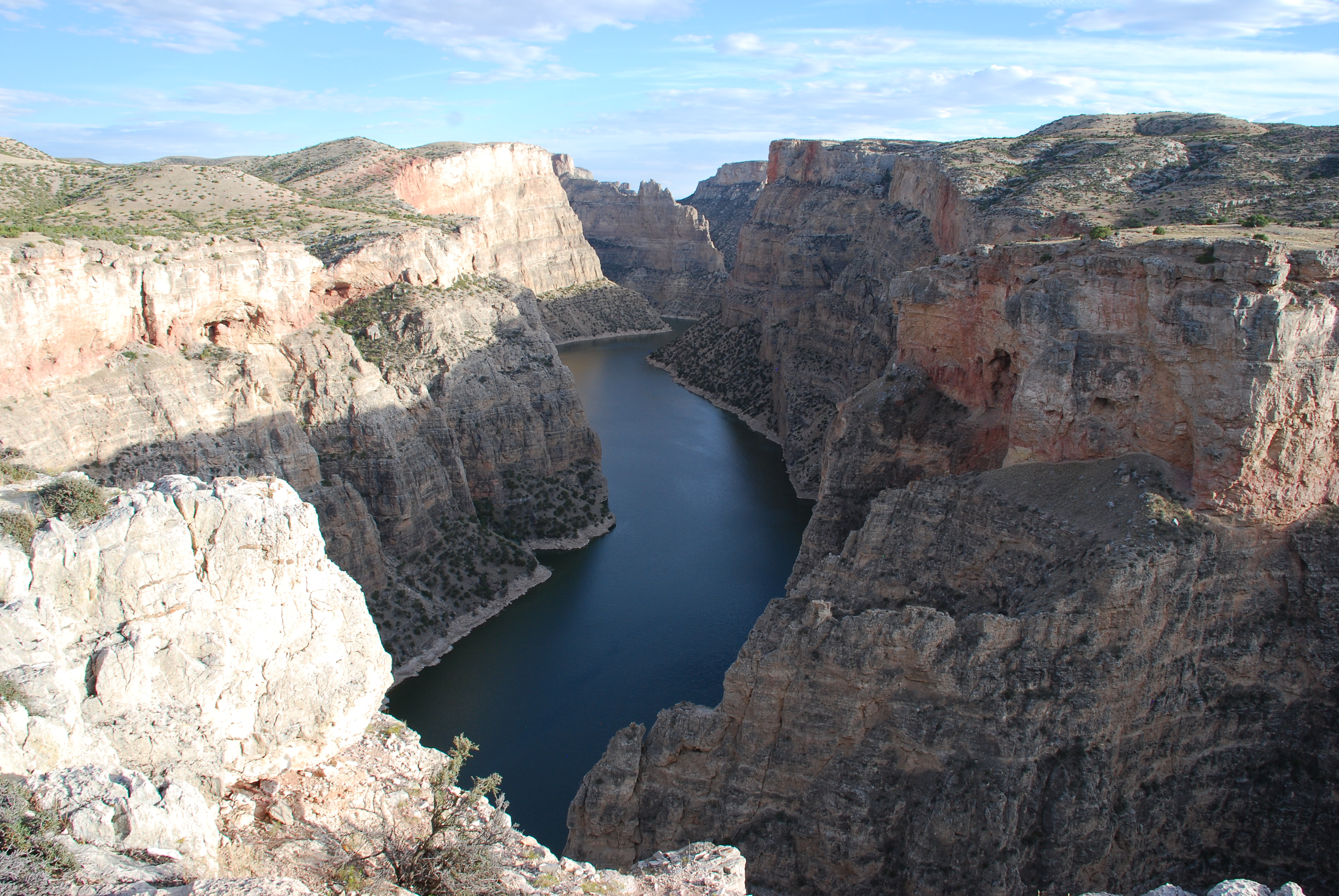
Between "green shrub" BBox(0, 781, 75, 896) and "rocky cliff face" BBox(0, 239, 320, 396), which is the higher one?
"rocky cliff face" BBox(0, 239, 320, 396)

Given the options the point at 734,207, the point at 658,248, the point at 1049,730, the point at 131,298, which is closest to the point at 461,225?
the point at 131,298

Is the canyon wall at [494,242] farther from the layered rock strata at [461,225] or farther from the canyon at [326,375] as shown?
the canyon at [326,375]

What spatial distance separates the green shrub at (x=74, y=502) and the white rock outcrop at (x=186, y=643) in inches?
22.8

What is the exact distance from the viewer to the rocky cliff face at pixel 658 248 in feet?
527

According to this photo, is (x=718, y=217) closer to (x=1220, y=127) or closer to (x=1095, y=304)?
(x=1220, y=127)

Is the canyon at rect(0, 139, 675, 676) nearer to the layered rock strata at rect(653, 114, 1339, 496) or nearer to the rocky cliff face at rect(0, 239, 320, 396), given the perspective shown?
the rocky cliff face at rect(0, 239, 320, 396)

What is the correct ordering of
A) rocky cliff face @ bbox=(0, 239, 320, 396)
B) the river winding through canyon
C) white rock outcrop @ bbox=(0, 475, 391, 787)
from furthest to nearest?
1. the river winding through canyon
2. rocky cliff face @ bbox=(0, 239, 320, 396)
3. white rock outcrop @ bbox=(0, 475, 391, 787)

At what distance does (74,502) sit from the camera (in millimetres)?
16391

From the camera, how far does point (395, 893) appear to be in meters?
14.4

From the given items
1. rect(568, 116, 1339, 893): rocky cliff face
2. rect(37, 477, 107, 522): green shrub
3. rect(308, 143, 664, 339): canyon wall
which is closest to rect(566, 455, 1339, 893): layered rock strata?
rect(568, 116, 1339, 893): rocky cliff face

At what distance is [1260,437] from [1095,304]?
19.0ft

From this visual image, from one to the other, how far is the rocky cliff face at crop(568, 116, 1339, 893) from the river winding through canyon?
9.04 metres

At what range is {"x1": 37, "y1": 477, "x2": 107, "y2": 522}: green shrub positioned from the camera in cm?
1611

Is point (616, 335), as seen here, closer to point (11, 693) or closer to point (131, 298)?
point (131, 298)
